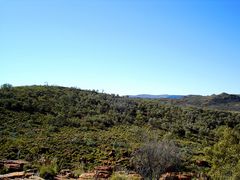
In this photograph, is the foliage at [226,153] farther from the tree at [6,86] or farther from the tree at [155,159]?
the tree at [6,86]

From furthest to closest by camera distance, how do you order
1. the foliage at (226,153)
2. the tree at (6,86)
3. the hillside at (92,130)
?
the tree at (6,86) → the hillside at (92,130) → the foliage at (226,153)

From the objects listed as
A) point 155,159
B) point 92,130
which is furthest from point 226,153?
point 92,130

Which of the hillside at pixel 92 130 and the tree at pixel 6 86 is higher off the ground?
the tree at pixel 6 86

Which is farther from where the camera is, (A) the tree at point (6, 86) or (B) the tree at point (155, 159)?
(A) the tree at point (6, 86)

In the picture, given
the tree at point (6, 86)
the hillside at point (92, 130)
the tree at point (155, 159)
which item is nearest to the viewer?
the tree at point (155, 159)

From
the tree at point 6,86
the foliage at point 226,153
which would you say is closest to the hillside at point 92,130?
the foliage at point 226,153

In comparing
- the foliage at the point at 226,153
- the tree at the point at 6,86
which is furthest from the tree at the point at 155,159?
the tree at the point at 6,86

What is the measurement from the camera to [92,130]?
39.2 m

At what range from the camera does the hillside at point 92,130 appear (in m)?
25.2

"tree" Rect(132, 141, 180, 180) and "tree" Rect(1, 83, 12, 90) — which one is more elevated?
"tree" Rect(1, 83, 12, 90)

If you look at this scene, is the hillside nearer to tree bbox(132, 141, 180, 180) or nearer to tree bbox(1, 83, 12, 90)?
tree bbox(1, 83, 12, 90)

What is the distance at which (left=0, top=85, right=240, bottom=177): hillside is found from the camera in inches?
992

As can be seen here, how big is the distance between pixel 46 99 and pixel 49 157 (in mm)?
26756

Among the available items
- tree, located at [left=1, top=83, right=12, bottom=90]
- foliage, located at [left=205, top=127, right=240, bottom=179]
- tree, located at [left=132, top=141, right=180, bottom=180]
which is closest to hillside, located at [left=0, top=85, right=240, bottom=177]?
foliage, located at [left=205, top=127, right=240, bottom=179]
